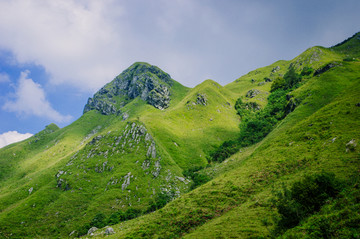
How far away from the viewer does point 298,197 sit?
20172mm

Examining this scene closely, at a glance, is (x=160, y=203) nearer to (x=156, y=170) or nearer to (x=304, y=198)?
(x=156, y=170)

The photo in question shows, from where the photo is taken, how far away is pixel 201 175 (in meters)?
74.5

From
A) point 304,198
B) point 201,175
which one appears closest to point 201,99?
point 201,175

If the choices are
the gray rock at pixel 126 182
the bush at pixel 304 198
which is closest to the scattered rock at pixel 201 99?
the gray rock at pixel 126 182

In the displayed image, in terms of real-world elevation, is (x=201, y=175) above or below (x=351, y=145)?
below

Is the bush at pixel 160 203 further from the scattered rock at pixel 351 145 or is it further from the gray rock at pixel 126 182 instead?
the scattered rock at pixel 351 145

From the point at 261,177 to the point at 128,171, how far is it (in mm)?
70707

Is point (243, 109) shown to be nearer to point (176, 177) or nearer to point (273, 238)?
point (176, 177)

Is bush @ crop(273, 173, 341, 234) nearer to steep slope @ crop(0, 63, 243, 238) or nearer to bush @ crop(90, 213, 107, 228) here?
steep slope @ crop(0, 63, 243, 238)

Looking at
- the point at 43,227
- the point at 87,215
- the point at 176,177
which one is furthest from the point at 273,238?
the point at 43,227

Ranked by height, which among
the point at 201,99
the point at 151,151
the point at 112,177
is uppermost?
the point at 201,99

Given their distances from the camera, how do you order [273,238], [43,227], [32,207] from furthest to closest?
[32,207], [43,227], [273,238]

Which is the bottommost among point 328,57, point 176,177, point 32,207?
point 176,177

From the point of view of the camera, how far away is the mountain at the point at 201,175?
23.7 m
